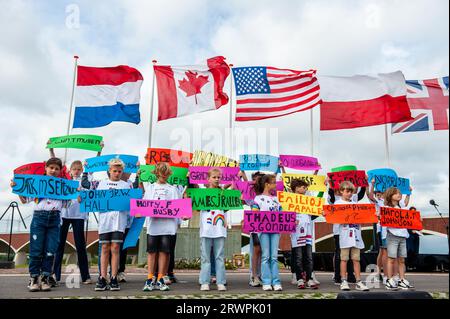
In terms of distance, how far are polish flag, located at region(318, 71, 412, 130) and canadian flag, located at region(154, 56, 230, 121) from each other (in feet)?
10.0

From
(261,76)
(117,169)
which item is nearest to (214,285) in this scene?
(117,169)

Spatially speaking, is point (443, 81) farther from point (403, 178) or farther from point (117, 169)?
point (117, 169)

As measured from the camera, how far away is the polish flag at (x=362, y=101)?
37.3ft

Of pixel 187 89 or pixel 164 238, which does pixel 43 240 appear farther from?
pixel 187 89

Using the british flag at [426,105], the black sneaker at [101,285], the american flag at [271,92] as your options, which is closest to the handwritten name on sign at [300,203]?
the black sneaker at [101,285]

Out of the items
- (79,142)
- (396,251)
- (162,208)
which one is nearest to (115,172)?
(162,208)

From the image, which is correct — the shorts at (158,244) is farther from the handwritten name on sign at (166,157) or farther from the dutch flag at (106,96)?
the dutch flag at (106,96)

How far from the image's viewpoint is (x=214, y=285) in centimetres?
661

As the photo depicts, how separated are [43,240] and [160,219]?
1.66 meters

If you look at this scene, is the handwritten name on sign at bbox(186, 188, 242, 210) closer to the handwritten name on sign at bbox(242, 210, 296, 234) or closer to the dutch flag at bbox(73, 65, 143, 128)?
the handwritten name on sign at bbox(242, 210, 296, 234)

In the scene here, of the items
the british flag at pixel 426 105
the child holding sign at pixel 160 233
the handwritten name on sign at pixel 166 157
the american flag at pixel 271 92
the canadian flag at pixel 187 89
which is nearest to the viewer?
the child holding sign at pixel 160 233

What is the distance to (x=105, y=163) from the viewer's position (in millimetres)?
7176

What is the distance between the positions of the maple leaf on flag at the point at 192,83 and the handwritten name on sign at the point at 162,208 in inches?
230
